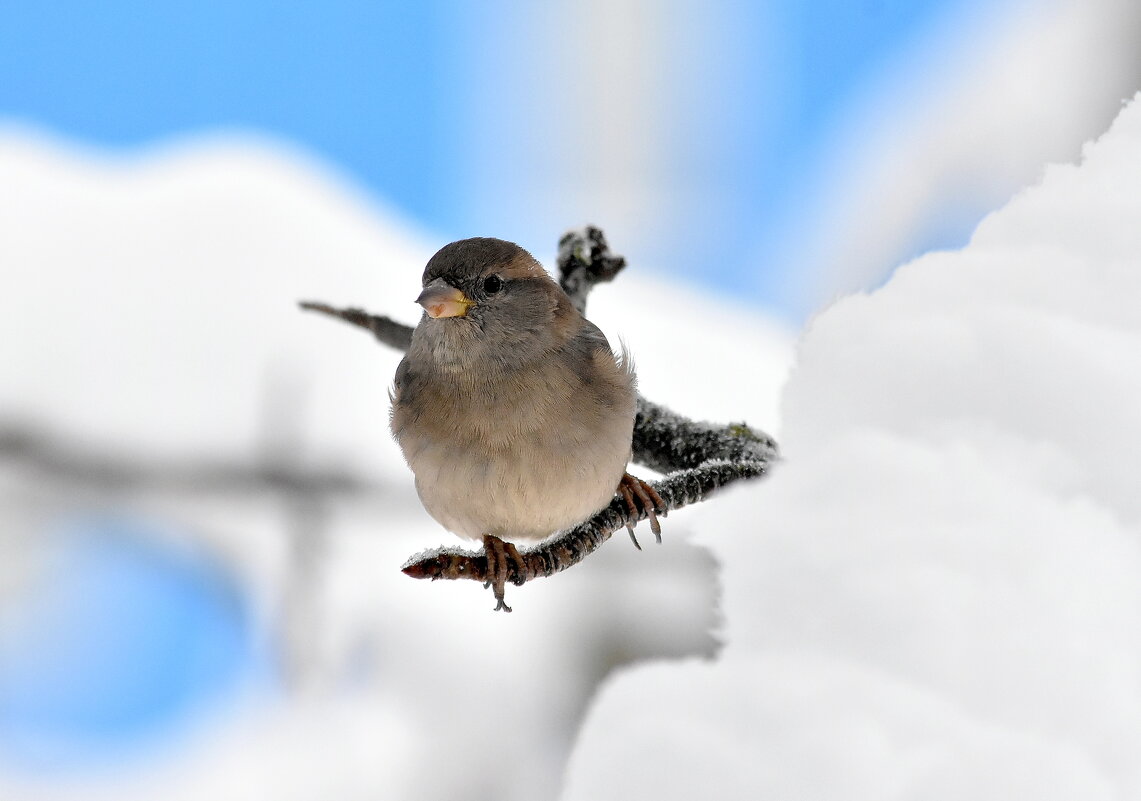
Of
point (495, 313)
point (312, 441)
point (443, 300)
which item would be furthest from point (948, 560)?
point (312, 441)

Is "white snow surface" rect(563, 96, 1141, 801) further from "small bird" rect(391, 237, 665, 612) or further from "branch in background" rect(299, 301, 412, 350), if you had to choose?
"branch in background" rect(299, 301, 412, 350)

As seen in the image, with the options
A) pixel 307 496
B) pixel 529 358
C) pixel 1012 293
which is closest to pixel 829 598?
pixel 1012 293

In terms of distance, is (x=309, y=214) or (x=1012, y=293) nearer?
(x=1012, y=293)

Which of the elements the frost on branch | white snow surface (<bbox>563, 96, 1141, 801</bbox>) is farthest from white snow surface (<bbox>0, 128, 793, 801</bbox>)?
white snow surface (<bbox>563, 96, 1141, 801</bbox>)

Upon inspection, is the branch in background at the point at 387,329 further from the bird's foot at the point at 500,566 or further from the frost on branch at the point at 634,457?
the bird's foot at the point at 500,566

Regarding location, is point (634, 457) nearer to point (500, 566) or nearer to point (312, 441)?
point (500, 566)

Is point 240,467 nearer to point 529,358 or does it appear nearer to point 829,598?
point 529,358
